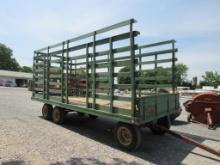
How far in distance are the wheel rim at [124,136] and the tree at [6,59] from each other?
7790 centimetres

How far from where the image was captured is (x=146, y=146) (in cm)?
584

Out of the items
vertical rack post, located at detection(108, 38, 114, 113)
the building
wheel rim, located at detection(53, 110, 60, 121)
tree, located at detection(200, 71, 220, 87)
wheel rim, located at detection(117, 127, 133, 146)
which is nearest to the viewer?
wheel rim, located at detection(117, 127, 133, 146)

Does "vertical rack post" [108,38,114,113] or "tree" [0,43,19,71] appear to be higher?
"tree" [0,43,19,71]

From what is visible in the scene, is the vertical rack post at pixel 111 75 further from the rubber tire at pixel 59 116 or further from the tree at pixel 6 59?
the tree at pixel 6 59

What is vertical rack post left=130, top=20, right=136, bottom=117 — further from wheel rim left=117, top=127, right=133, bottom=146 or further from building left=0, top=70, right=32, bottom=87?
building left=0, top=70, right=32, bottom=87

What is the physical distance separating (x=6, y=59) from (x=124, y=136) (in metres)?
79.6

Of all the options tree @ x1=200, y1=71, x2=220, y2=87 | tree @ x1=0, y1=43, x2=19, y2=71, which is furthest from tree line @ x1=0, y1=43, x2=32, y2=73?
tree @ x1=200, y1=71, x2=220, y2=87

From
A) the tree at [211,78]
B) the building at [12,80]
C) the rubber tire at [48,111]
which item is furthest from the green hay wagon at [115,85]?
the tree at [211,78]

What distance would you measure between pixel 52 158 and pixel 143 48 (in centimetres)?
511

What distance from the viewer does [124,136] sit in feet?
17.7

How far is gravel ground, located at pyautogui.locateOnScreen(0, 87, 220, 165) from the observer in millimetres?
4711

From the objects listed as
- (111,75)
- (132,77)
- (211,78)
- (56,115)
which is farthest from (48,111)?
(211,78)

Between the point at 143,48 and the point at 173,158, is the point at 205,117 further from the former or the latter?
the point at 173,158

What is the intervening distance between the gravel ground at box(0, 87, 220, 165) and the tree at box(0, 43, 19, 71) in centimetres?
7447
